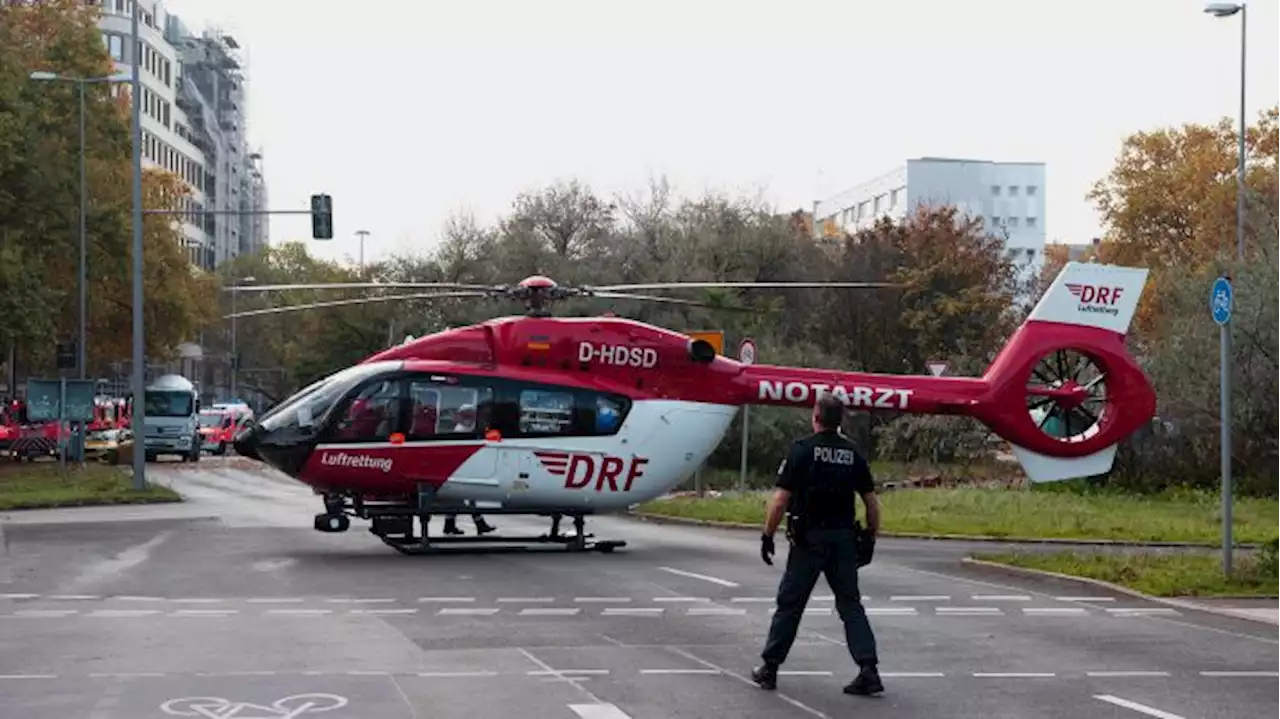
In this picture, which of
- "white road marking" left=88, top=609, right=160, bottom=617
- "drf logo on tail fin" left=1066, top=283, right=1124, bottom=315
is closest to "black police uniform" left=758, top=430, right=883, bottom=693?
"white road marking" left=88, top=609, right=160, bottom=617

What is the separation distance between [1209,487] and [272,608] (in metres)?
25.0

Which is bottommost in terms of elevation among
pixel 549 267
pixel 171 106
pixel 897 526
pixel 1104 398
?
pixel 897 526

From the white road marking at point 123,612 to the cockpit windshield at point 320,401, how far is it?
7687 mm

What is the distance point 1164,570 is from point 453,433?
9659 mm

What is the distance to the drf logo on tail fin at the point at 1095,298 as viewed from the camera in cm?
2556

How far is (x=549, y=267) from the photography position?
210ft

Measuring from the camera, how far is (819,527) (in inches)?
452

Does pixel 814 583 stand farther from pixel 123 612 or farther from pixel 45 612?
pixel 45 612

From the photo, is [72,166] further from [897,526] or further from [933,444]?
[897,526]

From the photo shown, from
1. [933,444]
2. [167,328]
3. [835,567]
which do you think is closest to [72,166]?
[167,328]

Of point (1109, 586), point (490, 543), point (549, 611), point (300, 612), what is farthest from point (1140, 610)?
point (490, 543)

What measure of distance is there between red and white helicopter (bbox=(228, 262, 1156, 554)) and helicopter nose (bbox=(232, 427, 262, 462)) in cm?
3

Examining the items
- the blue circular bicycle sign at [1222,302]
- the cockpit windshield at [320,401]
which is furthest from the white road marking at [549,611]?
the cockpit windshield at [320,401]

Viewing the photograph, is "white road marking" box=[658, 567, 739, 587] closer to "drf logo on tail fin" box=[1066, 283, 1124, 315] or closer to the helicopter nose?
the helicopter nose
